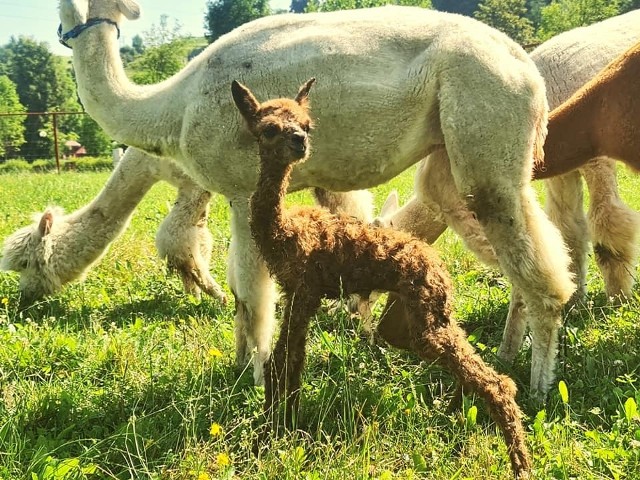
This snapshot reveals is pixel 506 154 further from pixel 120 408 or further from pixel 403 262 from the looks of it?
pixel 120 408

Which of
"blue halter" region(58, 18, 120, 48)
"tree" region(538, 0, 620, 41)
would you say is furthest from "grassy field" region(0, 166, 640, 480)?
"tree" region(538, 0, 620, 41)

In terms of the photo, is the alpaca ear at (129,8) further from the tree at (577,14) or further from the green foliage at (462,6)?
the green foliage at (462,6)

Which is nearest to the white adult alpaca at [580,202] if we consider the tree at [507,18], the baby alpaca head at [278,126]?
the baby alpaca head at [278,126]

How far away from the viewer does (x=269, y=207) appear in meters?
2.99

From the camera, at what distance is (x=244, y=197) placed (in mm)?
4031

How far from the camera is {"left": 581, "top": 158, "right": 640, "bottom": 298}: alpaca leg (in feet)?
17.8

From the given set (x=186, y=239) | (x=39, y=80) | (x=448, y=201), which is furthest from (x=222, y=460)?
(x=39, y=80)

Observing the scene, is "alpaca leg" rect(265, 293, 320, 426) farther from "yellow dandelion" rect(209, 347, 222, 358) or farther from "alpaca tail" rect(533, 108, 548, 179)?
"alpaca tail" rect(533, 108, 548, 179)

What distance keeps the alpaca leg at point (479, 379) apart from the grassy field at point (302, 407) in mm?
136

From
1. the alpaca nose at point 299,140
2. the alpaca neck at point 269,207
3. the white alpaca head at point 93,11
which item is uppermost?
the white alpaca head at point 93,11

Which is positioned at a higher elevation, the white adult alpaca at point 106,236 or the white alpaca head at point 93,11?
the white alpaca head at point 93,11

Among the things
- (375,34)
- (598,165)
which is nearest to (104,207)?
(375,34)

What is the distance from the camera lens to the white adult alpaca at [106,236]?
20.1 feet

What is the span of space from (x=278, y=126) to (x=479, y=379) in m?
1.41
